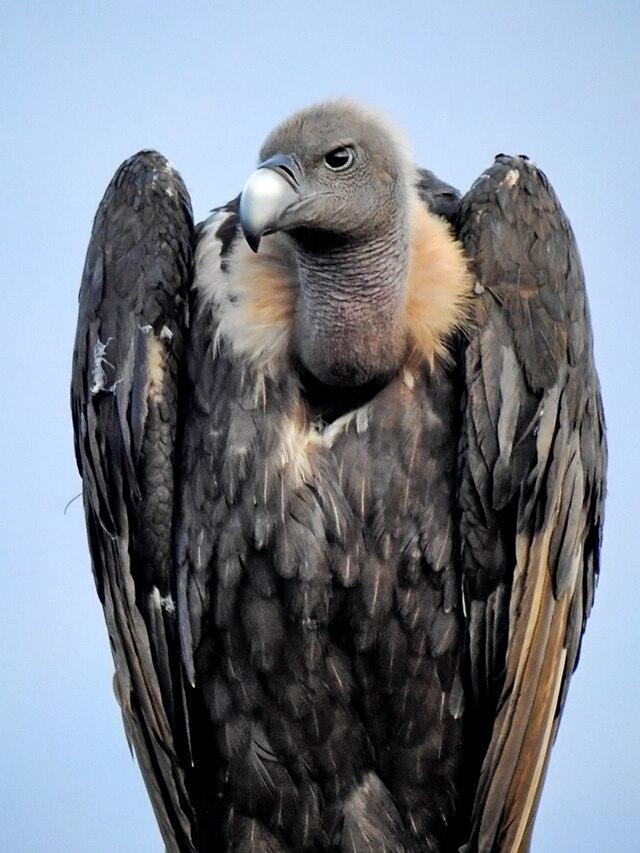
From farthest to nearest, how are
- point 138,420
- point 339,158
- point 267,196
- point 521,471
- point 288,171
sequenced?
point 138,420 → point 521,471 → point 339,158 → point 288,171 → point 267,196

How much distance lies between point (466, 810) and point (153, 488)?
1.54m

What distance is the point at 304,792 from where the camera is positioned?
5.78 meters

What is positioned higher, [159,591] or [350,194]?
[350,194]

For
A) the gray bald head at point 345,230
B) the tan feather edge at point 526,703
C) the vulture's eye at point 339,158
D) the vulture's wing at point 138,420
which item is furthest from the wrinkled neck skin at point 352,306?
the tan feather edge at point 526,703

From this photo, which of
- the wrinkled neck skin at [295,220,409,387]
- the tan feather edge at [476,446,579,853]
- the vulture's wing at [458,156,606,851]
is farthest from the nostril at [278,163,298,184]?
the tan feather edge at [476,446,579,853]

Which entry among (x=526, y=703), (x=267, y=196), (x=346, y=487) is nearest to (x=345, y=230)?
(x=267, y=196)

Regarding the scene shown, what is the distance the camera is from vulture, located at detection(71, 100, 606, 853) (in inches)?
210

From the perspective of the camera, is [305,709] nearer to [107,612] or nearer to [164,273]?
[107,612]

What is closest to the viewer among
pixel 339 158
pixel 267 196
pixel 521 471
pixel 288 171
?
pixel 267 196

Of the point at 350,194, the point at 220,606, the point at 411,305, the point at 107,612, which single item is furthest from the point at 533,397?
the point at 107,612

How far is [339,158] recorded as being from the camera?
16.9 feet

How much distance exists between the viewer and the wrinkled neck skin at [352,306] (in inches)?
206

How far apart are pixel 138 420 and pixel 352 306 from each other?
845 mm

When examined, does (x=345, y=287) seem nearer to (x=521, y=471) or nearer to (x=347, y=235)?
(x=347, y=235)
